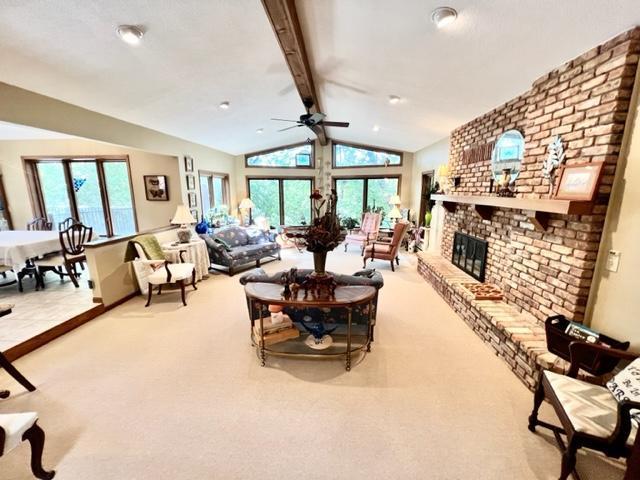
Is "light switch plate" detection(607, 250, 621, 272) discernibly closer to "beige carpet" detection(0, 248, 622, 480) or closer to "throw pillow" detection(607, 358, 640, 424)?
"throw pillow" detection(607, 358, 640, 424)

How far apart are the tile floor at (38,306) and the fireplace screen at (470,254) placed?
506 cm

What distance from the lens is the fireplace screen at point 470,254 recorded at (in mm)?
3615

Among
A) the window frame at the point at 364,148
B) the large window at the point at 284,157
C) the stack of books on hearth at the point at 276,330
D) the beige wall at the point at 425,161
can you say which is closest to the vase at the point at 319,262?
the stack of books on hearth at the point at 276,330

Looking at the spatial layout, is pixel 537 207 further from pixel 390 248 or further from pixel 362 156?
pixel 362 156

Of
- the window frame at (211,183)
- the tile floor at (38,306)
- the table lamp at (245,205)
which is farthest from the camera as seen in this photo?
the table lamp at (245,205)

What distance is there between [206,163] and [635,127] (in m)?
6.82

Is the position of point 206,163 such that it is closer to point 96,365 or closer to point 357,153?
point 357,153

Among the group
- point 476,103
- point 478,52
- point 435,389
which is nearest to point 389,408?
point 435,389

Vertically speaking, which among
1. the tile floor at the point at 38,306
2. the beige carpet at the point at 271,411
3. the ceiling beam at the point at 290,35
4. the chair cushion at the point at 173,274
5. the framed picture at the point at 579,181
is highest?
the ceiling beam at the point at 290,35

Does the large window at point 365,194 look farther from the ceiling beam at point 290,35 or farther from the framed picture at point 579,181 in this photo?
the framed picture at point 579,181

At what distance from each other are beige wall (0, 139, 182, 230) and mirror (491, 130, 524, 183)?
A: 5.46 meters

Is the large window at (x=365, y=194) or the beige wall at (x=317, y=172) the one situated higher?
the beige wall at (x=317, y=172)

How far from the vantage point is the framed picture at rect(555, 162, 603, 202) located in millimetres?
1972

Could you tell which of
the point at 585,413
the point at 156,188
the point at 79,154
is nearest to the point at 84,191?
the point at 79,154
